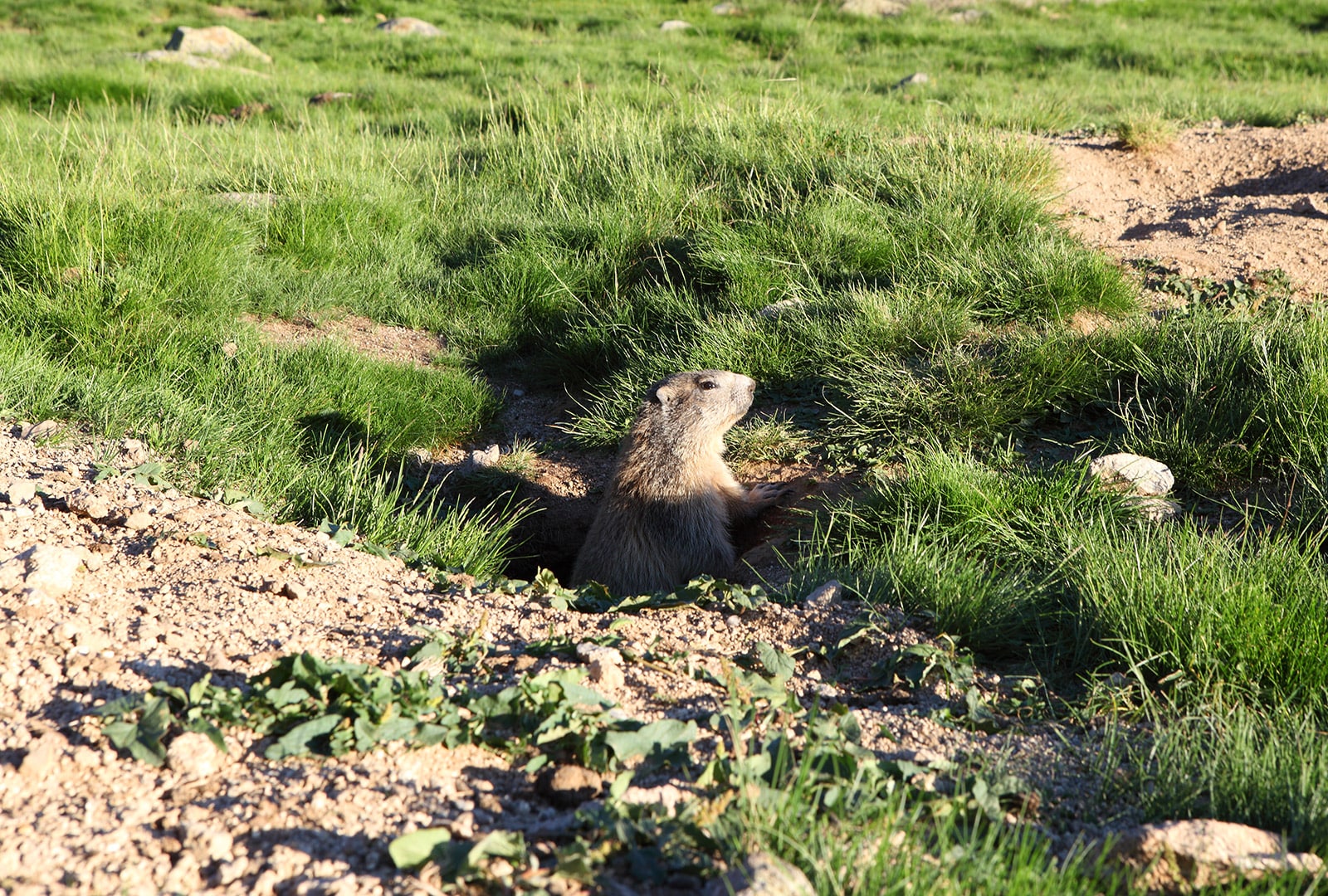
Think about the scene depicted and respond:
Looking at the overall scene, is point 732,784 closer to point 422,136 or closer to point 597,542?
point 597,542

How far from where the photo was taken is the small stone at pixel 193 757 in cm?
220

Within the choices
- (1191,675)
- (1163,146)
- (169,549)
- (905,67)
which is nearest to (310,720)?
(169,549)

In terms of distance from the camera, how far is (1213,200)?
6855 mm

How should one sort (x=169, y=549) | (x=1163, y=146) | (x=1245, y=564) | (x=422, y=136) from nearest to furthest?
(x=1245, y=564) < (x=169, y=549) < (x=1163, y=146) < (x=422, y=136)

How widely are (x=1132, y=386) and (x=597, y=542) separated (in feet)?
8.43

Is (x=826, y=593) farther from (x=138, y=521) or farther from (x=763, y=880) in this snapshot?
(x=138, y=521)

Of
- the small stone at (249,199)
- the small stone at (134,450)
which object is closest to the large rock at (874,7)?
the small stone at (249,199)

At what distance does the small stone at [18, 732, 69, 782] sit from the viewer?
2170 mm

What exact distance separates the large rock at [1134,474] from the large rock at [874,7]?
14.3 m

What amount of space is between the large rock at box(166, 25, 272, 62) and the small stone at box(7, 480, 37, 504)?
12021 millimetres

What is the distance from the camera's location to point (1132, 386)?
4.58m

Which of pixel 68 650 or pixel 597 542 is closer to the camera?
pixel 68 650

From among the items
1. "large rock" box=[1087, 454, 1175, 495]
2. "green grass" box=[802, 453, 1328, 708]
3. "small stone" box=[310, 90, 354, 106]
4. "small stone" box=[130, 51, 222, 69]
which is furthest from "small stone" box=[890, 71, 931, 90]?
"small stone" box=[130, 51, 222, 69]

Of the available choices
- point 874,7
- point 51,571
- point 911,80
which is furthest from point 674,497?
point 874,7
